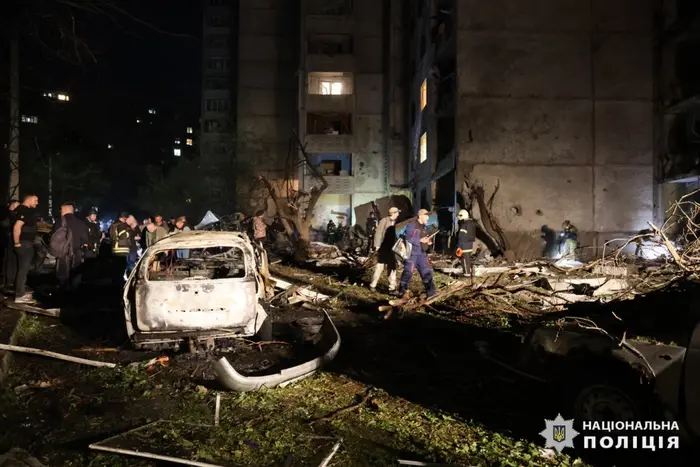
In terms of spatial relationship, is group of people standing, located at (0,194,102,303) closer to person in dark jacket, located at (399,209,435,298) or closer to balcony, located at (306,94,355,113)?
person in dark jacket, located at (399,209,435,298)

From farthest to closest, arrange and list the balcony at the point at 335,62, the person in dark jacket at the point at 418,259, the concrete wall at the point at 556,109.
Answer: the balcony at the point at 335,62 → the concrete wall at the point at 556,109 → the person in dark jacket at the point at 418,259

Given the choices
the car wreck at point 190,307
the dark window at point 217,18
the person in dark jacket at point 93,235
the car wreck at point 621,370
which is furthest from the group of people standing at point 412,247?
the dark window at point 217,18

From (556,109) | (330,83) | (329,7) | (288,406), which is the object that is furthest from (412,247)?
(329,7)

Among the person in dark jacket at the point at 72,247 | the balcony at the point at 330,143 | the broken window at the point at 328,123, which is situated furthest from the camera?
the broken window at the point at 328,123

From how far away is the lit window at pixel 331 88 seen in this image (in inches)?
1655

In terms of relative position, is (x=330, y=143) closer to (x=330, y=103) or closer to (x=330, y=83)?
(x=330, y=103)

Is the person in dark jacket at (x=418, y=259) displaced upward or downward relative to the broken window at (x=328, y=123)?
downward

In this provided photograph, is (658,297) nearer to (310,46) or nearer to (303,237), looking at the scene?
(303,237)

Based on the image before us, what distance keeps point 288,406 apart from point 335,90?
1573 inches

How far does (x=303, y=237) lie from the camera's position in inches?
788

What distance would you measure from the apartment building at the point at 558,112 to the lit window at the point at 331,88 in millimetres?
22164

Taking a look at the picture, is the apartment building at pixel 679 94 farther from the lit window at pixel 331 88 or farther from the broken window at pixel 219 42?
the broken window at pixel 219 42

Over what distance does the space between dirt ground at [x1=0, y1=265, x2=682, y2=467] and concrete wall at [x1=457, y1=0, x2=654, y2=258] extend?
48.4ft

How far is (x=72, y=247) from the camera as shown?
1009cm
